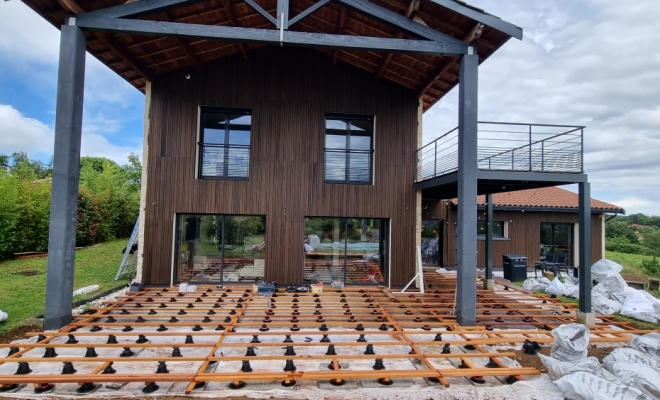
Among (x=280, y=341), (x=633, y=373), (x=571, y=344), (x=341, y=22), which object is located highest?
(x=341, y=22)

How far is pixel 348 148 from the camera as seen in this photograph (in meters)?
8.48

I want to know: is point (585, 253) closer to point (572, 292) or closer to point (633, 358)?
point (633, 358)

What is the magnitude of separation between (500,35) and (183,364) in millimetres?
7436

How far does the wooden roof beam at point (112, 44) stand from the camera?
17.3 ft

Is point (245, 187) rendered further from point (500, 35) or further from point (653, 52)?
point (653, 52)

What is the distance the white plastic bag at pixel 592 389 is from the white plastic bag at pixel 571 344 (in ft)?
1.75

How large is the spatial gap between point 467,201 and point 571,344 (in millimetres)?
2573

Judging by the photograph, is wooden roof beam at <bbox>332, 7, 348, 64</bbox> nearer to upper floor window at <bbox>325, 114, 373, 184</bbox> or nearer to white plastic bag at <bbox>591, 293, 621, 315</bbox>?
upper floor window at <bbox>325, 114, 373, 184</bbox>

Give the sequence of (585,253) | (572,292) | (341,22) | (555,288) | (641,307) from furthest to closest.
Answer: (555,288), (572,292), (341,22), (641,307), (585,253)

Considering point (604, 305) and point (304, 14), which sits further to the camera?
point (604, 305)

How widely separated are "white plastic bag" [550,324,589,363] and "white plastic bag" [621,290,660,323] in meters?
3.88

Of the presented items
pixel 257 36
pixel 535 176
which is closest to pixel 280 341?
pixel 257 36

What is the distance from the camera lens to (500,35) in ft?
19.5

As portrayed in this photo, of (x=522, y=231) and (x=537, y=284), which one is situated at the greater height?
(x=522, y=231)
